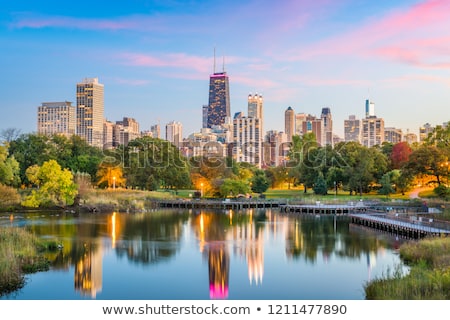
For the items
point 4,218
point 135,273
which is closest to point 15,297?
point 135,273

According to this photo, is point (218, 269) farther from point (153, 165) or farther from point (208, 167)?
point (208, 167)

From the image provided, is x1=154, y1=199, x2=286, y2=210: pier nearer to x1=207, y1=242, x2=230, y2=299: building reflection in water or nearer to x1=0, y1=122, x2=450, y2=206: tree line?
x1=0, y1=122, x2=450, y2=206: tree line

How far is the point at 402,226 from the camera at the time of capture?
3641 cm

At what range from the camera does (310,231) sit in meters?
40.6

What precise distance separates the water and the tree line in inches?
653

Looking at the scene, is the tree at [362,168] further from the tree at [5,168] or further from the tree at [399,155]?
the tree at [5,168]

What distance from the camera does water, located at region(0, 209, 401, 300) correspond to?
855 inches

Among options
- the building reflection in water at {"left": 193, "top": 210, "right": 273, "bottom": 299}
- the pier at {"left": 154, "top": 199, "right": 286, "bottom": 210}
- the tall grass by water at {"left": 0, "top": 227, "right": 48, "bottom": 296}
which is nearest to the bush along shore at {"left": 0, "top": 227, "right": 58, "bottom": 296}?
the tall grass by water at {"left": 0, "top": 227, "right": 48, "bottom": 296}

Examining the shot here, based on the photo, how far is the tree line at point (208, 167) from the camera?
59.4m

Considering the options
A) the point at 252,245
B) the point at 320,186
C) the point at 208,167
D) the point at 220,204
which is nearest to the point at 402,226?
the point at 252,245

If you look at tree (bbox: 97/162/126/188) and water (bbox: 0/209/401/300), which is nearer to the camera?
water (bbox: 0/209/401/300)

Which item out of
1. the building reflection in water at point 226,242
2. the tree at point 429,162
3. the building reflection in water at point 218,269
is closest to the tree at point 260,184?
the building reflection in water at point 226,242

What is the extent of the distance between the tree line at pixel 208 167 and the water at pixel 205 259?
16.6 meters
